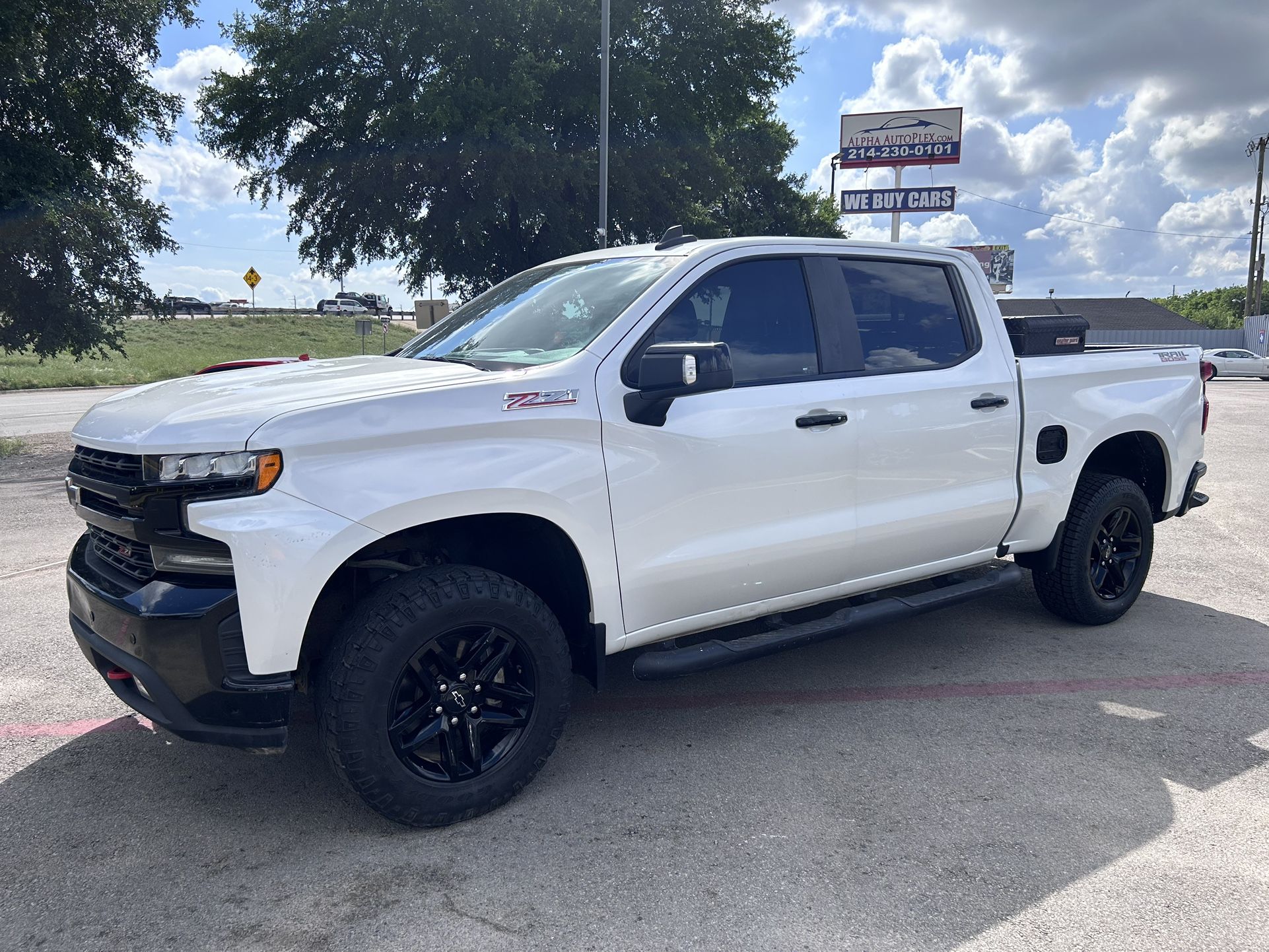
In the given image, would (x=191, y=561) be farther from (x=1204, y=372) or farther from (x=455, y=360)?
(x=1204, y=372)

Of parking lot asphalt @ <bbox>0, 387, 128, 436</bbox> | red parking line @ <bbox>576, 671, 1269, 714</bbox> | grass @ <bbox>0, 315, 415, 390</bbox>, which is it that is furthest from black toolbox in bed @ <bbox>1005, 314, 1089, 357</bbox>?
grass @ <bbox>0, 315, 415, 390</bbox>

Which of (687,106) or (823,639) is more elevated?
(687,106)

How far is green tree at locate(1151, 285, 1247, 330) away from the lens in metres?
113

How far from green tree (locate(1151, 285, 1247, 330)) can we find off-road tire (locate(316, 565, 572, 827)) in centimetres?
11814

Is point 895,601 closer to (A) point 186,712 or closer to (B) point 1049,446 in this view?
(B) point 1049,446

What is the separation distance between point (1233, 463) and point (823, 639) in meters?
9.86

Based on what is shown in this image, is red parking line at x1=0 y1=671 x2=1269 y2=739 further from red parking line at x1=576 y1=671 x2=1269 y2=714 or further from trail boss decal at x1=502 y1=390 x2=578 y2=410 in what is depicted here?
trail boss decal at x1=502 y1=390 x2=578 y2=410

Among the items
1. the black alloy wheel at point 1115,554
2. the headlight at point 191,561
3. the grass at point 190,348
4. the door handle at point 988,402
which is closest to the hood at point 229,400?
the headlight at point 191,561

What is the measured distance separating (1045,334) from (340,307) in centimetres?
7762

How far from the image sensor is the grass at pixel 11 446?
1344cm

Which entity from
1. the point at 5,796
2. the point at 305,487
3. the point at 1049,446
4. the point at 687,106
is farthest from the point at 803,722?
the point at 687,106

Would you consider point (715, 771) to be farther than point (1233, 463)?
No

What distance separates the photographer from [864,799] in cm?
338

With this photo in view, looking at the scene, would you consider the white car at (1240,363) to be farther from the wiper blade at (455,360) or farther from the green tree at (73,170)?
the wiper blade at (455,360)
